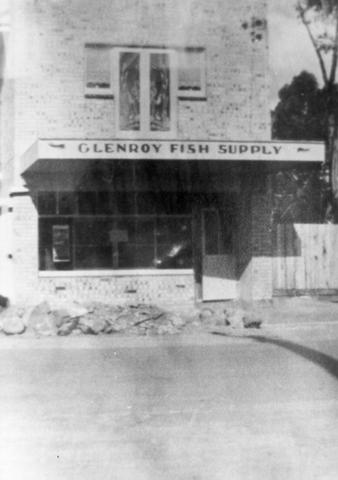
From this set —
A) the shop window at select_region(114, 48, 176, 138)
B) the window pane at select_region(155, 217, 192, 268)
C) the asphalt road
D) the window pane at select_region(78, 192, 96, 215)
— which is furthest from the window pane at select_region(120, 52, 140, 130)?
the asphalt road

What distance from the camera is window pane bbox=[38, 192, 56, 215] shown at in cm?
1483

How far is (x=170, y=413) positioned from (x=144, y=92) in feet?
31.6

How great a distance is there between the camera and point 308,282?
16469 millimetres

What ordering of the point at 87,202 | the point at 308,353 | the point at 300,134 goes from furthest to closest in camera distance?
the point at 300,134
the point at 87,202
the point at 308,353

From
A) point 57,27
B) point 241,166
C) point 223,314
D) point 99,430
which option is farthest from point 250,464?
point 57,27

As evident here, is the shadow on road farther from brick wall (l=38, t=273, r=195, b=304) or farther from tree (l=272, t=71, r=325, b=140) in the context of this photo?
tree (l=272, t=71, r=325, b=140)

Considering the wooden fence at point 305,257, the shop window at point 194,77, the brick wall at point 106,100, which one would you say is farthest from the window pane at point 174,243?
the shop window at point 194,77

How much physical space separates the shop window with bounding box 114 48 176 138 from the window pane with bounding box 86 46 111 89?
0.75 ft

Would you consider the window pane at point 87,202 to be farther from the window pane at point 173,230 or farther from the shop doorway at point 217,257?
the shop doorway at point 217,257

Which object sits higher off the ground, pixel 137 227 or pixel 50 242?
pixel 137 227

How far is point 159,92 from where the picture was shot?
48.8 feet

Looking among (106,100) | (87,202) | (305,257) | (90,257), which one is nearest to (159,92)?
(106,100)

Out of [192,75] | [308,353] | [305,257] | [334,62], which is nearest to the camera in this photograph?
[308,353]

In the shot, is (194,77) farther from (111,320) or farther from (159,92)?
(111,320)
